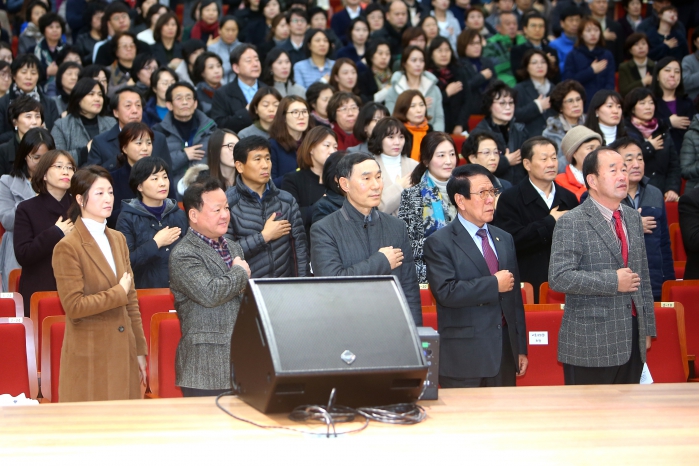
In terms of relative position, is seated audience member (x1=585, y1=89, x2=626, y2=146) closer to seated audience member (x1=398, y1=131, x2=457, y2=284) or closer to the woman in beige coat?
seated audience member (x1=398, y1=131, x2=457, y2=284)

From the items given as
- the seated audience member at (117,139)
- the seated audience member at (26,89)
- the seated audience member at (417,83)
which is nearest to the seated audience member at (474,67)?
the seated audience member at (417,83)

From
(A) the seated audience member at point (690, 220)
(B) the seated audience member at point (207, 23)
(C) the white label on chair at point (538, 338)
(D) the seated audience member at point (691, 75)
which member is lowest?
(C) the white label on chair at point (538, 338)

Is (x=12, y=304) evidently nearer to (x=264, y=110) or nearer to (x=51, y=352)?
(x=51, y=352)

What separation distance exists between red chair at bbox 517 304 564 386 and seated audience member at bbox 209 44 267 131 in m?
3.45

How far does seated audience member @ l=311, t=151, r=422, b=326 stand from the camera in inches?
149

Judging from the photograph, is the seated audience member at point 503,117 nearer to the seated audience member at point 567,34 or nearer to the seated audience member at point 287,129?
the seated audience member at point 287,129

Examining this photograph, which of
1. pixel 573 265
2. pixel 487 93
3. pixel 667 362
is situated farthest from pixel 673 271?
pixel 487 93

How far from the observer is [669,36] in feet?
32.4

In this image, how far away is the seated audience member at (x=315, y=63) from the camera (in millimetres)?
8094

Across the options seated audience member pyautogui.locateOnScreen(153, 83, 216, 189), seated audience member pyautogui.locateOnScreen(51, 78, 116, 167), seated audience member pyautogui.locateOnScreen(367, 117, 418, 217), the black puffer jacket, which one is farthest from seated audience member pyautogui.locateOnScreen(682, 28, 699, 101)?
seated audience member pyautogui.locateOnScreen(51, 78, 116, 167)

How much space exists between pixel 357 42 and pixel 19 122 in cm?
Answer: 387

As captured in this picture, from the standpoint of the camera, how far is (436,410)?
2.75 metres

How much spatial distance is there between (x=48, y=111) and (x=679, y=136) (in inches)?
219

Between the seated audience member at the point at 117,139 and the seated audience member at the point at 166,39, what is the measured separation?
87.6 inches
